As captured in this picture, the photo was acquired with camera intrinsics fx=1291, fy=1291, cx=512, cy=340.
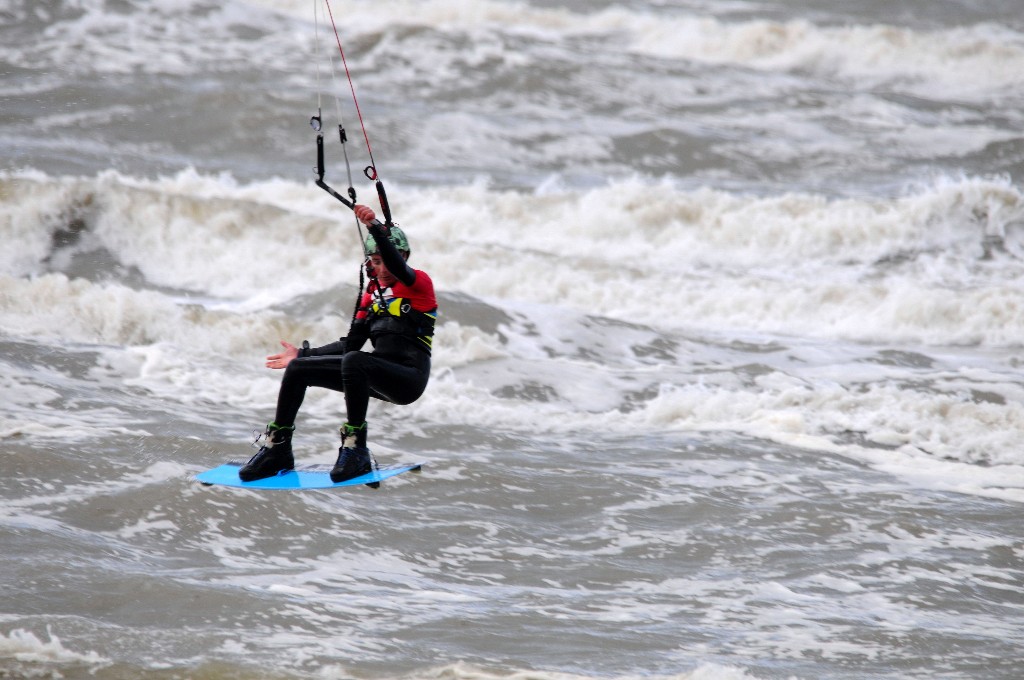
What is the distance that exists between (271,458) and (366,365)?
807 millimetres

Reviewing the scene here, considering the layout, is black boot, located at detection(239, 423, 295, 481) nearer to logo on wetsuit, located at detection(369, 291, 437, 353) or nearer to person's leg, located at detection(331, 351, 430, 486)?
person's leg, located at detection(331, 351, 430, 486)

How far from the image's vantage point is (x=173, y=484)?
8.81 meters

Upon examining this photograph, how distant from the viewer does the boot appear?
7.30 meters

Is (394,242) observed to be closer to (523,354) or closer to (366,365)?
(366,365)

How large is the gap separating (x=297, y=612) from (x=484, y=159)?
1604cm

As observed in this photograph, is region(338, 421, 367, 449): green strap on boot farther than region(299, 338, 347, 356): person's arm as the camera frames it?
No

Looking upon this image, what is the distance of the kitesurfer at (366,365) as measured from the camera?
7375 millimetres

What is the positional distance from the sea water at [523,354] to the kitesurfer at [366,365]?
79cm

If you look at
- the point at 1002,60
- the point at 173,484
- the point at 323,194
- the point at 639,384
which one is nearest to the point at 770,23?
the point at 1002,60

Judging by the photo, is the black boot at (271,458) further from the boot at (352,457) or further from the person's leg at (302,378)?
the boot at (352,457)

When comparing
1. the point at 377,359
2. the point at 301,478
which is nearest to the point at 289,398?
the point at 301,478

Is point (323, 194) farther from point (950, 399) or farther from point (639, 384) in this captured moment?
point (950, 399)

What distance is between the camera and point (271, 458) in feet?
24.7

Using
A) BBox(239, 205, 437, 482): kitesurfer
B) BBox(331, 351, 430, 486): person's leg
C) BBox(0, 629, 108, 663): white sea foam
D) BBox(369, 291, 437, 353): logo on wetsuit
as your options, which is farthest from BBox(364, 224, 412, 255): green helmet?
BBox(0, 629, 108, 663): white sea foam
